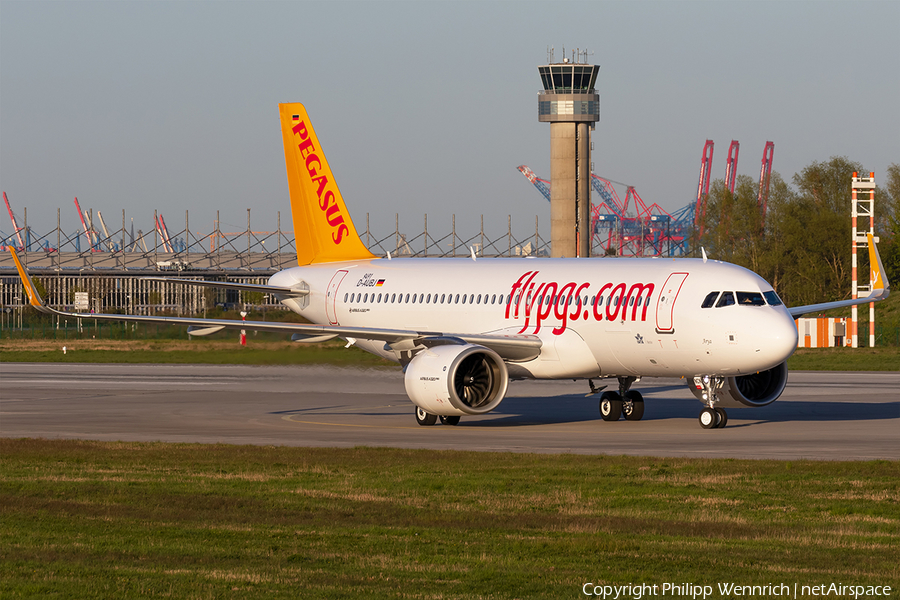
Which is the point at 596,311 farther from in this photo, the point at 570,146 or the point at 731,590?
the point at 570,146

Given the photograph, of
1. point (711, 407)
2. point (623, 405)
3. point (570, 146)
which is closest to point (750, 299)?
point (711, 407)

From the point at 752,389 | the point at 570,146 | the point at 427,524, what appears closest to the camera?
the point at 427,524

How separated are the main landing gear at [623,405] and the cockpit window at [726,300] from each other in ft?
16.1

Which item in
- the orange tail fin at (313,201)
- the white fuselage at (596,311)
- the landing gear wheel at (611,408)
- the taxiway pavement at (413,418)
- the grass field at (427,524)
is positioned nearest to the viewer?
the grass field at (427,524)

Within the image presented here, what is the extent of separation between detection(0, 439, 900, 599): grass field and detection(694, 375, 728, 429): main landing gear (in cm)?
752

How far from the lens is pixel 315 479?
20.5 metres

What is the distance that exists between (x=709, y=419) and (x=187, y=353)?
4223 centimetres

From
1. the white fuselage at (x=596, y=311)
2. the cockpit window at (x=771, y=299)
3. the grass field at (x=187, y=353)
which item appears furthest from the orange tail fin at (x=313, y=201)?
the cockpit window at (x=771, y=299)

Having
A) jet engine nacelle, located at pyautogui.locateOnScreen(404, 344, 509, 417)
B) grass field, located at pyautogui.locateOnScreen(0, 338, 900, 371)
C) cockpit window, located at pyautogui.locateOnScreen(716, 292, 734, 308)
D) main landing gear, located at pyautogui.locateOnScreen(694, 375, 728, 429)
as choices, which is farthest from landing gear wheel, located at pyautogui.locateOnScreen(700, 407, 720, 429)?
grass field, located at pyautogui.locateOnScreen(0, 338, 900, 371)

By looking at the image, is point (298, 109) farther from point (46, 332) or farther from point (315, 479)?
point (46, 332)

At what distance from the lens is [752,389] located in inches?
1266

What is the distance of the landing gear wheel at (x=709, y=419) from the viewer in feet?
99.9

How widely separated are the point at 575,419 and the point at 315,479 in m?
14.7

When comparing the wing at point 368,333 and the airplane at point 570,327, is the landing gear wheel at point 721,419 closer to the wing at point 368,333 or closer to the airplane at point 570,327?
the airplane at point 570,327
